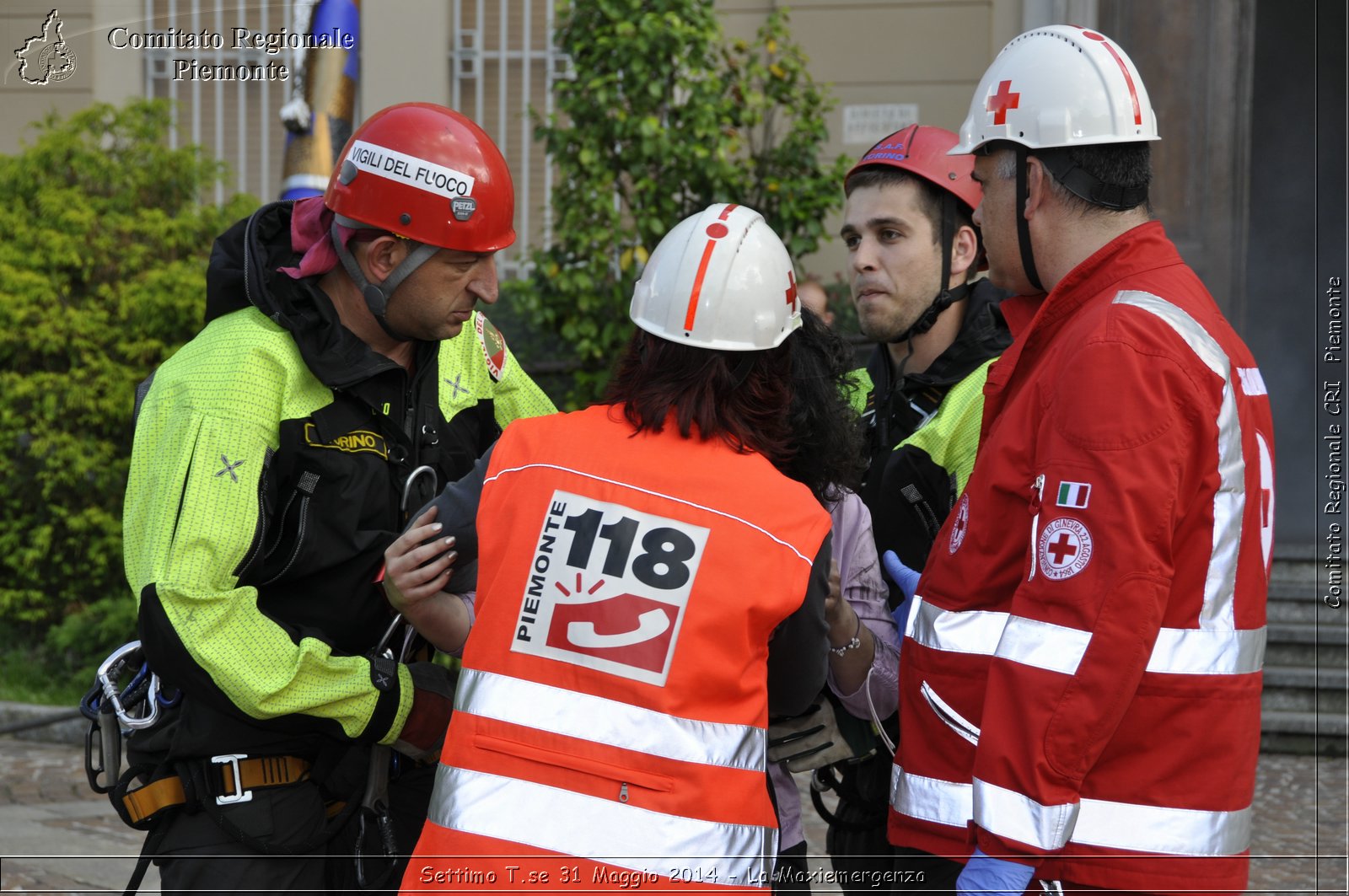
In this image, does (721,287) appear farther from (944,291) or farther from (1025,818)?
(944,291)

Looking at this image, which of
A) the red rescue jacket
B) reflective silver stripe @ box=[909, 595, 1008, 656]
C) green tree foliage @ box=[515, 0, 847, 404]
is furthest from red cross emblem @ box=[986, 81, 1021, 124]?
green tree foliage @ box=[515, 0, 847, 404]

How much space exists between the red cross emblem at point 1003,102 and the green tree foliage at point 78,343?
5.73 metres

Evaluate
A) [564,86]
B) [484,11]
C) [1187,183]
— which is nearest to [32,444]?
[564,86]

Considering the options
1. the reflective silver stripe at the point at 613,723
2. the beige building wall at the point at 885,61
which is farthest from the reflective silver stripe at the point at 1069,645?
the beige building wall at the point at 885,61

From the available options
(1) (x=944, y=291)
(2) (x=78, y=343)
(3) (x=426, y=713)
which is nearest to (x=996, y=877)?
(3) (x=426, y=713)

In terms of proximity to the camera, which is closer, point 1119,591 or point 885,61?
point 1119,591

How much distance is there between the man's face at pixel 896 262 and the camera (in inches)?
133

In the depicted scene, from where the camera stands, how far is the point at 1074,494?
2.08 m

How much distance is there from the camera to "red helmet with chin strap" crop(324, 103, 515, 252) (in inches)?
116

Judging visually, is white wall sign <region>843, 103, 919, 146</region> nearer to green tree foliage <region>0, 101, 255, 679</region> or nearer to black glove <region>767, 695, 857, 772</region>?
green tree foliage <region>0, 101, 255, 679</region>

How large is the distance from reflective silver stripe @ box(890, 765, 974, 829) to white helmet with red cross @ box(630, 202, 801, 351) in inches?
35.5

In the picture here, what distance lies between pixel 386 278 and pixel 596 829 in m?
1.44

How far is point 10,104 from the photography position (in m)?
8.01

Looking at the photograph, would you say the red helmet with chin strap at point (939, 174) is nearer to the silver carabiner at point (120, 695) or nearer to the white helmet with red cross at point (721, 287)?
the white helmet with red cross at point (721, 287)
